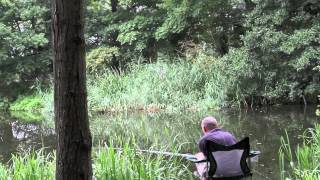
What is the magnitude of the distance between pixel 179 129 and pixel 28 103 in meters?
9.24

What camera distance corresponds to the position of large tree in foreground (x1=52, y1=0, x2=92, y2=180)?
7.86 feet

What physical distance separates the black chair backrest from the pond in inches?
96.3

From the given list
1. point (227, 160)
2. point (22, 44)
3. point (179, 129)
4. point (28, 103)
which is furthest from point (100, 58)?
point (227, 160)

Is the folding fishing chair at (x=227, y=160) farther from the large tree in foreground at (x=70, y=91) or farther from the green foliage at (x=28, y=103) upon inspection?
the green foliage at (x=28, y=103)

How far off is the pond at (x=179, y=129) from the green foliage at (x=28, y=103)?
127 inches

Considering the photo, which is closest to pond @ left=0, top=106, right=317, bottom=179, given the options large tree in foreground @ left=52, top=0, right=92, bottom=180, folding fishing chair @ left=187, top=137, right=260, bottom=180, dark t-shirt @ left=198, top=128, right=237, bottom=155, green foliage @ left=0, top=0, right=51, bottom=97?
dark t-shirt @ left=198, top=128, right=237, bottom=155

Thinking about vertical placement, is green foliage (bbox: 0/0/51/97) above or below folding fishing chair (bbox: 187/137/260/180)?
above

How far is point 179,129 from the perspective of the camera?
35.2 ft

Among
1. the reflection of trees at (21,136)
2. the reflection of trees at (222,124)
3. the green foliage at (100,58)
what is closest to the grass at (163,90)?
the reflection of trees at (222,124)

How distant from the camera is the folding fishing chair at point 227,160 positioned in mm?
4426

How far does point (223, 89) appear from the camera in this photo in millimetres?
14117

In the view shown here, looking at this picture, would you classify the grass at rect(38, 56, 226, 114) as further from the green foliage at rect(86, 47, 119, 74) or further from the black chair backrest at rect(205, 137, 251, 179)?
the black chair backrest at rect(205, 137, 251, 179)

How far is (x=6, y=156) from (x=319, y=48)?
23.7ft

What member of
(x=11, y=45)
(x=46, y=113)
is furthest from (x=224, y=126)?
(x=11, y=45)
